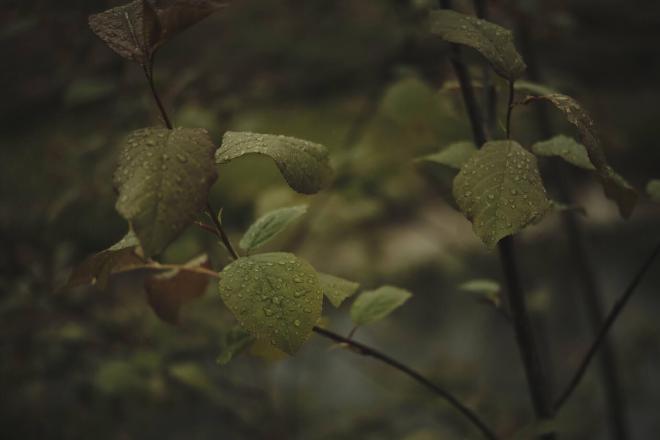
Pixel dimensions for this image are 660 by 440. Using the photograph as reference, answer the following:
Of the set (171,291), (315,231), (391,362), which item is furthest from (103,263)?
(315,231)

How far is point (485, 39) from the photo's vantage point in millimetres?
467

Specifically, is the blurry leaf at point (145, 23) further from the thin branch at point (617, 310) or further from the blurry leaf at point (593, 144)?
the thin branch at point (617, 310)

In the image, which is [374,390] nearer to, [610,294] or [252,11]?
[610,294]

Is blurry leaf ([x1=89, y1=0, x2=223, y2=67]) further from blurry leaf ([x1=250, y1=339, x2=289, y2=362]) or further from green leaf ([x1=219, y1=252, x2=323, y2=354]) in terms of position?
blurry leaf ([x1=250, y1=339, x2=289, y2=362])

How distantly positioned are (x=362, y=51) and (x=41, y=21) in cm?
253

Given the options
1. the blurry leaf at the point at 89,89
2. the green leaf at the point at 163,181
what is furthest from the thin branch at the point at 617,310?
the blurry leaf at the point at 89,89

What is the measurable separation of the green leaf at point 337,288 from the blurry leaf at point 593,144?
0.21 m

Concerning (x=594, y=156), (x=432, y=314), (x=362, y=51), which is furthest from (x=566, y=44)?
(x=594, y=156)

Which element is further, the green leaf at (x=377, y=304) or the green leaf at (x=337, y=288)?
the green leaf at (x=377, y=304)

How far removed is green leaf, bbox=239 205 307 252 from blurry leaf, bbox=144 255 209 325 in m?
0.06

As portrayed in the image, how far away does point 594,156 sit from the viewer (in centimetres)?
41

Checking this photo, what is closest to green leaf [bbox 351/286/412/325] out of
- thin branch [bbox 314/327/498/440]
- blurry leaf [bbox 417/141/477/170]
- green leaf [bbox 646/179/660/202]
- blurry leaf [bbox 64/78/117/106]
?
thin branch [bbox 314/327/498/440]

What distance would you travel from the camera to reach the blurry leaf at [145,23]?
0.42 metres

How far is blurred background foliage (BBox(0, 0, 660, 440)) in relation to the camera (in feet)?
4.17
